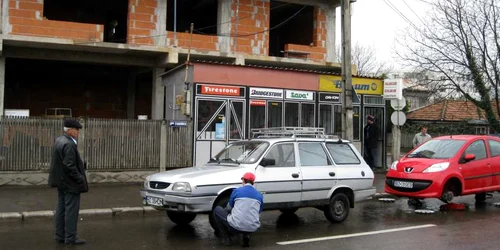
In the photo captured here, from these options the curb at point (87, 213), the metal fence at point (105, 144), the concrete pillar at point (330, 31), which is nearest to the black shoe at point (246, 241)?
the curb at point (87, 213)

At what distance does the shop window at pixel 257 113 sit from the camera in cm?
1575

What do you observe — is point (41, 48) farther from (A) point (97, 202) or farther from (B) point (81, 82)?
(A) point (97, 202)

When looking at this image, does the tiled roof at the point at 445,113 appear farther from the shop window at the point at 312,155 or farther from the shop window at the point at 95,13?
the shop window at the point at 312,155

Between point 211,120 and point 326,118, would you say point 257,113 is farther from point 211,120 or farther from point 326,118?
point 326,118

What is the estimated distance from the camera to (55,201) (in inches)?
417

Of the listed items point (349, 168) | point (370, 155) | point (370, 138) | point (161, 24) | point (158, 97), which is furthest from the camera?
point (158, 97)

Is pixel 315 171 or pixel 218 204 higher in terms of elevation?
pixel 315 171

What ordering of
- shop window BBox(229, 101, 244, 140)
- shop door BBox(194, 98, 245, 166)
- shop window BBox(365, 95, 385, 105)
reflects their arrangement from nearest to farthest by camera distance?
shop door BBox(194, 98, 245, 166) < shop window BBox(229, 101, 244, 140) < shop window BBox(365, 95, 385, 105)

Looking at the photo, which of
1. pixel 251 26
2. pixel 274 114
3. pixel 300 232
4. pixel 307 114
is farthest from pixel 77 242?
pixel 251 26

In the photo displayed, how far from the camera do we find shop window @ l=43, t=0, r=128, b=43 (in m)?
24.2

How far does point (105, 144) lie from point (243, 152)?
20.2 feet

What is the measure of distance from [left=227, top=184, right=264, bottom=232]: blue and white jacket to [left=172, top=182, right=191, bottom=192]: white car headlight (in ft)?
3.05

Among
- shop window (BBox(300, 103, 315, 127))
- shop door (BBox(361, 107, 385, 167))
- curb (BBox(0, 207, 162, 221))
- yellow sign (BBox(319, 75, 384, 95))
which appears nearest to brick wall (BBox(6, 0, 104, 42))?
shop window (BBox(300, 103, 315, 127))

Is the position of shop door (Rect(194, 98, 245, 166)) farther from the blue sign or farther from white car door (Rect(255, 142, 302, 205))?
white car door (Rect(255, 142, 302, 205))
